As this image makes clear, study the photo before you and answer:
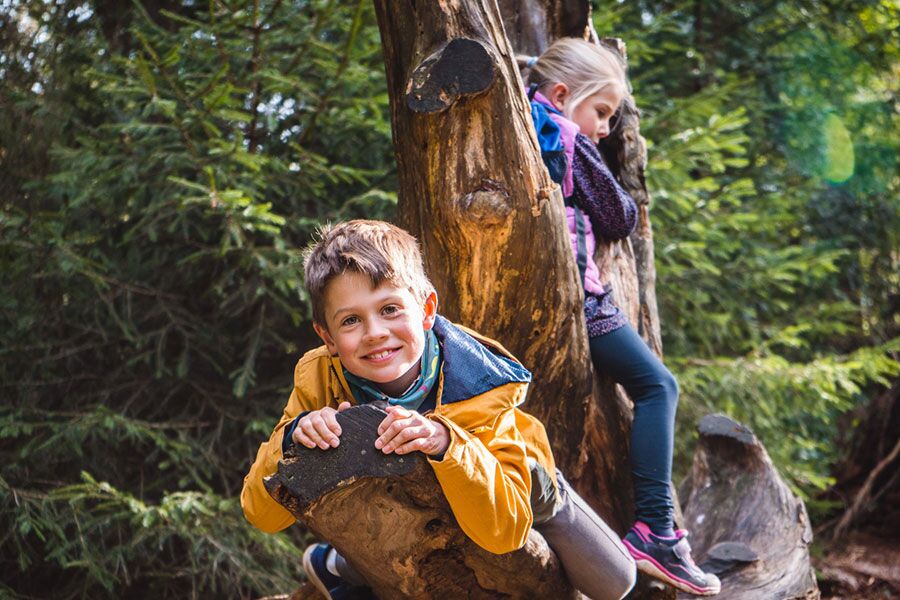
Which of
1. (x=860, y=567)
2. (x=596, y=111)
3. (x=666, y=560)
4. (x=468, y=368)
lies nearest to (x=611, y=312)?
(x=596, y=111)

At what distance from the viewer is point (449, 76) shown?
2486 mm

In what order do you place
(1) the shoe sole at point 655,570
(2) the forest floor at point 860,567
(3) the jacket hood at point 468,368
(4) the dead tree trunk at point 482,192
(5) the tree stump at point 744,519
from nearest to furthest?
1. (3) the jacket hood at point 468,368
2. (4) the dead tree trunk at point 482,192
3. (1) the shoe sole at point 655,570
4. (5) the tree stump at point 744,519
5. (2) the forest floor at point 860,567

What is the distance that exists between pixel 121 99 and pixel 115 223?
67 centimetres

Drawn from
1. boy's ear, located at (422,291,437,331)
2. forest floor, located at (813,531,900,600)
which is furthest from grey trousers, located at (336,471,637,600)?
forest floor, located at (813,531,900,600)

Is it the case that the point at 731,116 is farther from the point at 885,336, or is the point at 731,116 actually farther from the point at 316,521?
the point at 885,336

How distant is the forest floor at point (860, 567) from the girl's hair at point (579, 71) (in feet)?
12.8

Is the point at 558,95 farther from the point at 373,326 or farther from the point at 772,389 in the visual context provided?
the point at 772,389

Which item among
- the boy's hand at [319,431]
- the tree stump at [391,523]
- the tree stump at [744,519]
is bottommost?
the tree stump at [744,519]

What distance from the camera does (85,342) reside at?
4734 mm

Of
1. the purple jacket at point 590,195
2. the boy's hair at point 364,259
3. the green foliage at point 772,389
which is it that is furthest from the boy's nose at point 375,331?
the green foliage at point 772,389

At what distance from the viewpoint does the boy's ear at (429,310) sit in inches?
88.2

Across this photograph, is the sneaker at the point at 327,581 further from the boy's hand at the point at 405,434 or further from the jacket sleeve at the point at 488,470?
the boy's hand at the point at 405,434

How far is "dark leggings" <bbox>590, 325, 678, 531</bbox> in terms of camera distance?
3078 mm

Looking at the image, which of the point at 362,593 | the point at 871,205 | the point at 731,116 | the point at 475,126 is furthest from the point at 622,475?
the point at 871,205
